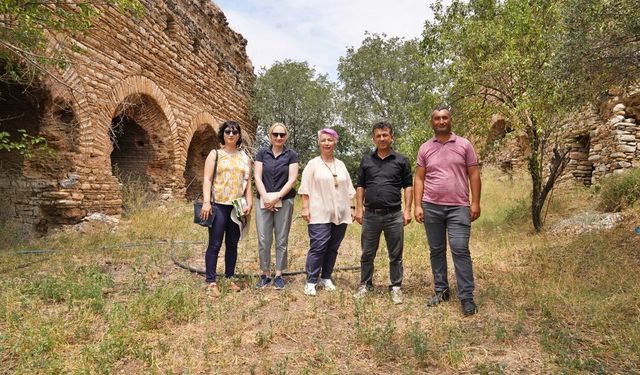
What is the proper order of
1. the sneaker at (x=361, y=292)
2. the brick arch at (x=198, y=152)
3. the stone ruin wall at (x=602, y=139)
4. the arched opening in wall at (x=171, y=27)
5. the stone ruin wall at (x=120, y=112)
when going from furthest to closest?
the brick arch at (x=198, y=152), the arched opening in wall at (x=171, y=27), the stone ruin wall at (x=602, y=139), the stone ruin wall at (x=120, y=112), the sneaker at (x=361, y=292)

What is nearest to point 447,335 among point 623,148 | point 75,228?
point 75,228

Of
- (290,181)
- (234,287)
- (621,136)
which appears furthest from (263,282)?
(621,136)

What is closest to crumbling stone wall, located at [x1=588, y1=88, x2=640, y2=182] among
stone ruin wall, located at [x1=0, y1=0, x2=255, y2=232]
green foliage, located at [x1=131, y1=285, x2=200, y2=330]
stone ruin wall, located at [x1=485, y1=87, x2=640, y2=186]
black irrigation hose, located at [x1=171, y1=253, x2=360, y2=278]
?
stone ruin wall, located at [x1=485, y1=87, x2=640, y2=186]

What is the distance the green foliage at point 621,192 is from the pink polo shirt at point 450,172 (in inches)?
194

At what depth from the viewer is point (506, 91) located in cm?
755

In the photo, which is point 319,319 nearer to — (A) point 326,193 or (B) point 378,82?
(A) point 326,193

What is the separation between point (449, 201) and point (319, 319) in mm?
1486

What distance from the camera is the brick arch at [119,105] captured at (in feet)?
24.4

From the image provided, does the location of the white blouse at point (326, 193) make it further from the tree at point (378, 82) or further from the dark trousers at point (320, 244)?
the tree at point (378, 82)

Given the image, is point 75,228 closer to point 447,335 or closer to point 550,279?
point 447,335

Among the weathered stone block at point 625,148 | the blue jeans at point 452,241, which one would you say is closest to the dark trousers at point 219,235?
the blue jeans at point 452,241

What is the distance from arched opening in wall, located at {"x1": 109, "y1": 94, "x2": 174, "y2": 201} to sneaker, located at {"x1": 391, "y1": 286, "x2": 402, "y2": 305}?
25.1 feet

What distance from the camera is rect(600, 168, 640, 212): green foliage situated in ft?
22.3

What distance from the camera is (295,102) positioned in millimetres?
15875
